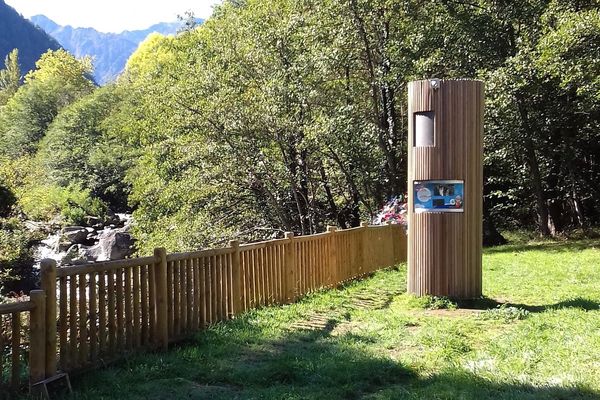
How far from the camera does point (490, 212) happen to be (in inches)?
906

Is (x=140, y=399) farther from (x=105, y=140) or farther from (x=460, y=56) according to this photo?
(x=105, y=140)

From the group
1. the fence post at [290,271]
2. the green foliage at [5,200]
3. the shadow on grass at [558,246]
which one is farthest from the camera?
the green foliage at [5,200]

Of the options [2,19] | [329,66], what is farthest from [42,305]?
[2,19]

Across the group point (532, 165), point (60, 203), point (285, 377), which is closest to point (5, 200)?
point (60, 203)

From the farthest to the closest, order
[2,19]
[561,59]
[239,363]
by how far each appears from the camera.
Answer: [2,19], [561,59], [239,363]

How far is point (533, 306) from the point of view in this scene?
7.83m

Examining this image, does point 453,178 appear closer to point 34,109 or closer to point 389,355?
point 389,355

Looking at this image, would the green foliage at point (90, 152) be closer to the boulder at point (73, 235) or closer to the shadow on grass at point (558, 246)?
the boulder at point (73, 235)

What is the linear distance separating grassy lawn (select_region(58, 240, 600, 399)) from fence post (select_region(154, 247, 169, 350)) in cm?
18

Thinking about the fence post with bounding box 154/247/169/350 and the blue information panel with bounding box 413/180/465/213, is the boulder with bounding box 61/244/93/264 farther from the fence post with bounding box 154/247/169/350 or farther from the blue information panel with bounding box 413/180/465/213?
the fence post with bounding box 154/247/169/350

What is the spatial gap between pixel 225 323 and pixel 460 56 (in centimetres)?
1360

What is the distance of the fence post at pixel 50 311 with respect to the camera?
15.5 feet

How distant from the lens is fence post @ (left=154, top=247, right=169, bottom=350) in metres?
6.03

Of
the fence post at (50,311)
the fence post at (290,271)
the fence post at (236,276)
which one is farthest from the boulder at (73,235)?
the fence post at (50,311)
